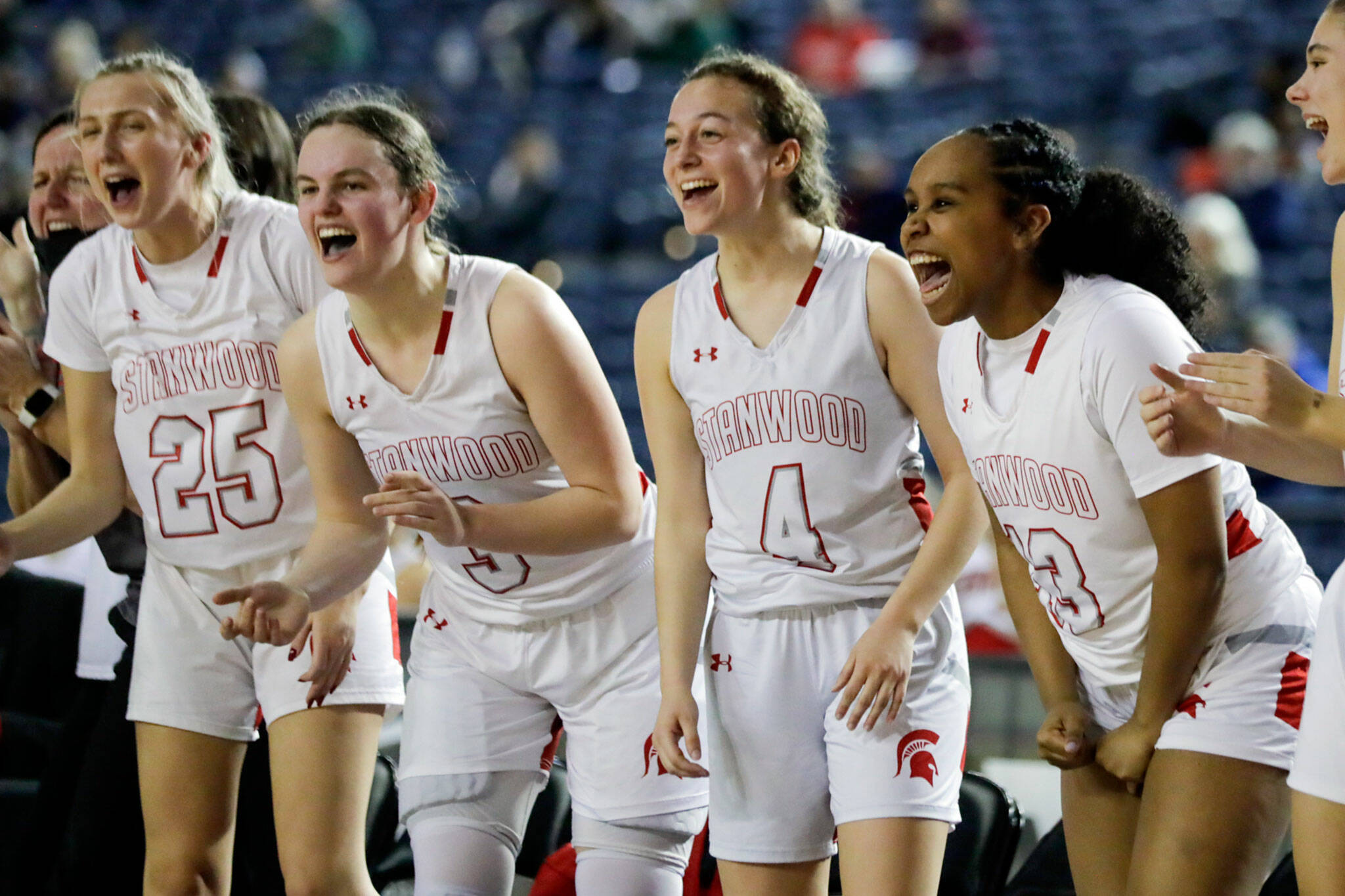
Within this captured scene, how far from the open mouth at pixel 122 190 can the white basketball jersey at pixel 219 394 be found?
17cm

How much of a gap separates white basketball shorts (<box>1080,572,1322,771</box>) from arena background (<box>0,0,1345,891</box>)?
3.93 metres

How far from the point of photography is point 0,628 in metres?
5.01

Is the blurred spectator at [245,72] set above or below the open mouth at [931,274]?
above

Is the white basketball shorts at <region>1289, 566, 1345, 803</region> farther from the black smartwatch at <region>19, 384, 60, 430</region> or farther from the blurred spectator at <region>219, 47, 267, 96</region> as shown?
the blurred spectator at <region>219, 47, 267, 96</region>

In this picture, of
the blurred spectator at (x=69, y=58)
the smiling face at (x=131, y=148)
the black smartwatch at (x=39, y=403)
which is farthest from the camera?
the blurred spectator at (x=69, y=58)

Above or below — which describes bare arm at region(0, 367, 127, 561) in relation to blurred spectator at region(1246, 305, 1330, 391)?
below

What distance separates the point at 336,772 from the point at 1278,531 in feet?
5.67

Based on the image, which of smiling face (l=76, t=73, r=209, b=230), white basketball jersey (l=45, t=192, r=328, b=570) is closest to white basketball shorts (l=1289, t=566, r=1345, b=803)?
white basketball jersey (l=45, t=192, r=328, b=570)

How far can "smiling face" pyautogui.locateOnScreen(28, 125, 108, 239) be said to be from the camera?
3.59 m

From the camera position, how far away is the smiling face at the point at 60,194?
359cm

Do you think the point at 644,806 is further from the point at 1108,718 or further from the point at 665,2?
the point at 665,2

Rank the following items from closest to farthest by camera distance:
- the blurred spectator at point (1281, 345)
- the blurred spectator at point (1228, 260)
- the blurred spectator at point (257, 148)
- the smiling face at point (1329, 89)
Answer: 1. the smiling face at point (1329, 89)
2. the blurred spectator at point (257, 148)
3. the blurred spectator at point (1281, 345)
4. the blurred spectator at point (1228, 260)

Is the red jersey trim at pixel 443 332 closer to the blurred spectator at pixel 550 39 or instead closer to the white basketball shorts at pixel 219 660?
the white basketball shorts at pixel 219 660

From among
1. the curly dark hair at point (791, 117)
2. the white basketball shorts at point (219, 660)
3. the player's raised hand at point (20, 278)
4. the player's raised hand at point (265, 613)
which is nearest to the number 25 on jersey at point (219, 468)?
the white basketball shorts at point (219, 660)
